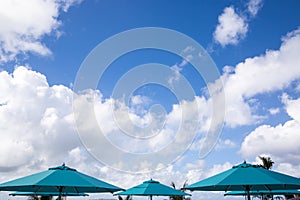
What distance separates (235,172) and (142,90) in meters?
6.15

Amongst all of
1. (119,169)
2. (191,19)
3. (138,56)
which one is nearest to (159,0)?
(191,19)

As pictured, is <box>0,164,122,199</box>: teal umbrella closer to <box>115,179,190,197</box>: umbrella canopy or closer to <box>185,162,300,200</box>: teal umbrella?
<box>185,162,300,200</box>: teal umbrella

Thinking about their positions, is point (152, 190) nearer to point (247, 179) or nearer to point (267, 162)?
point (247, 179)

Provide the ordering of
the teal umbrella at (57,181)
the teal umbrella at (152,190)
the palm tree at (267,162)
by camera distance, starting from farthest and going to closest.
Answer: the palm tree at (267,162), the teal umbrella at (152,190), the teal umbrella at (57,181)

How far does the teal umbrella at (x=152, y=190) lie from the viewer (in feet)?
38.8

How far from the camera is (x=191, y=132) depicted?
44.2 feet

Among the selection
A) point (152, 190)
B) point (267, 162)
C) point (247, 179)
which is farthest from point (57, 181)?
point (267, 162)

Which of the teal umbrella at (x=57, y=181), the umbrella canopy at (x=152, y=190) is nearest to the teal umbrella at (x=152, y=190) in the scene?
the umbrella canopy at (x=152, y=190)

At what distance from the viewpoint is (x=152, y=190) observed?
11.9 meters

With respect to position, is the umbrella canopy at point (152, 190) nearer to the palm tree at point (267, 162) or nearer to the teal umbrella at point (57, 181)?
the teal umbrella at point (57, 181)

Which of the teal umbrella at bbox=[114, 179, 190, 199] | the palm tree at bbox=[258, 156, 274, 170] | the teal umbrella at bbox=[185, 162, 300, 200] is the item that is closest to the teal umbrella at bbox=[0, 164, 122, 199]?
the teal umbrella at bbox=[185, 162, 300, 200]

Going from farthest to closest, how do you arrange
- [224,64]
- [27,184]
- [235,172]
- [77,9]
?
1. [224,64]
2. [77,9]
3. [235,172]
4. [27,184]

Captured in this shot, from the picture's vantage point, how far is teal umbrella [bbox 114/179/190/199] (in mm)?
11812

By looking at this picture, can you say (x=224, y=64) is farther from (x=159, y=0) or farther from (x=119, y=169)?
(x=119, y=169)
